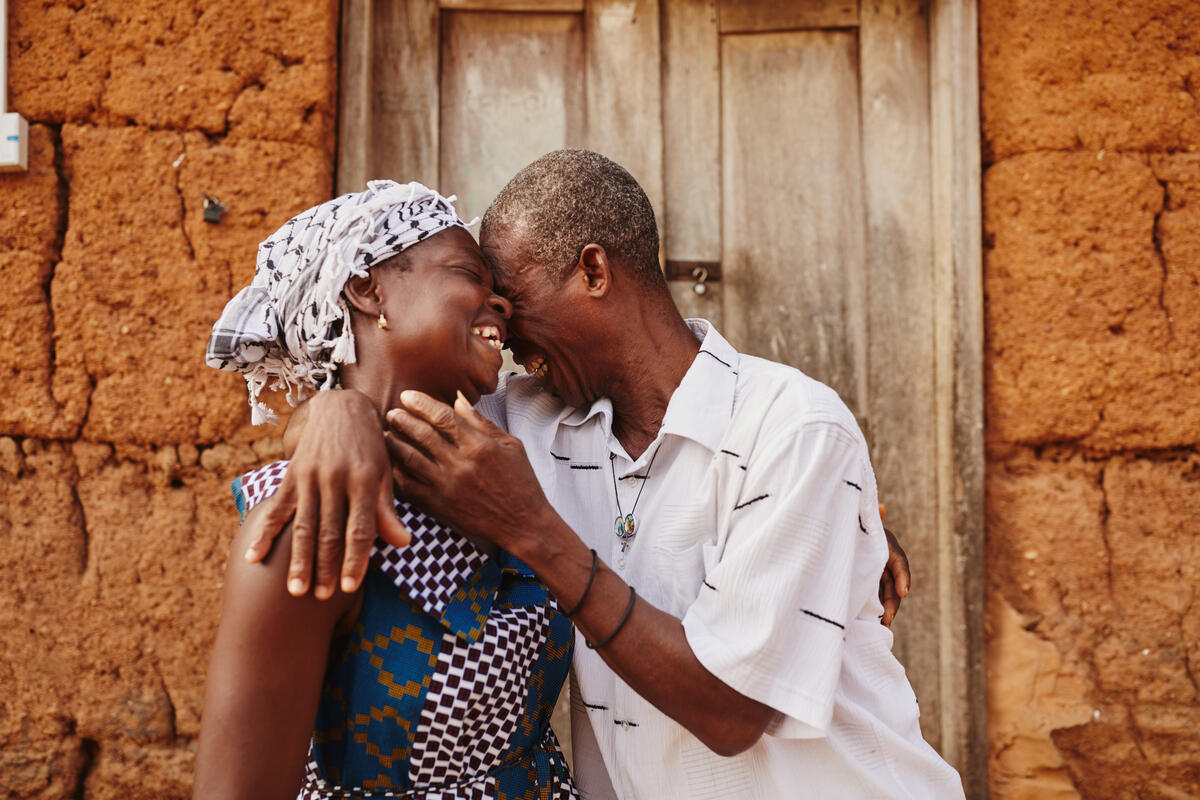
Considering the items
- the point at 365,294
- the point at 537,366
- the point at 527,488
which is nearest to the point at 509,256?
the point at 537,366

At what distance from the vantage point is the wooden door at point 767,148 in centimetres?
302

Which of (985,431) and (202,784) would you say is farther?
(985,431)

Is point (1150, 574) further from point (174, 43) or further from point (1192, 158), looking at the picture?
point (174, 43)

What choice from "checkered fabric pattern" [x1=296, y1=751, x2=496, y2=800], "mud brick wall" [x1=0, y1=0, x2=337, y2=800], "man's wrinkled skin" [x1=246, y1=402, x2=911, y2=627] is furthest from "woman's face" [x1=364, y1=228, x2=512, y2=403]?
"mud brick wall" [x1=0, y1=0, x2=337, y2=800]

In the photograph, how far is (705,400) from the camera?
1825mm

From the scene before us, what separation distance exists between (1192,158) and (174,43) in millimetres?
3077

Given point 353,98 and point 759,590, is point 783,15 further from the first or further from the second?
point 759,590

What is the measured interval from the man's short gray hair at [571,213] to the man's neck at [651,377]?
0.41 ft

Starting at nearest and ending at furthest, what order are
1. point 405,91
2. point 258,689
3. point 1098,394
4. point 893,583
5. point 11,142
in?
point 258,689 < point 893,583 < point 11,142 < point 1098,394 < point 405,91

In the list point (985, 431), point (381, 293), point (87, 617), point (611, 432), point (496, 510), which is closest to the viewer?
point (496, 510)

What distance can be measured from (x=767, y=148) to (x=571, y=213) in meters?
1.40

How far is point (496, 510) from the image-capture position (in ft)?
4.81

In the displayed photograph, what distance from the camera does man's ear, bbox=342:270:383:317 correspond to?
167 centimetres

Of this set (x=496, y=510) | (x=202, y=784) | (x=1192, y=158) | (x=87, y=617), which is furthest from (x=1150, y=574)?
(x=87, y=617)
